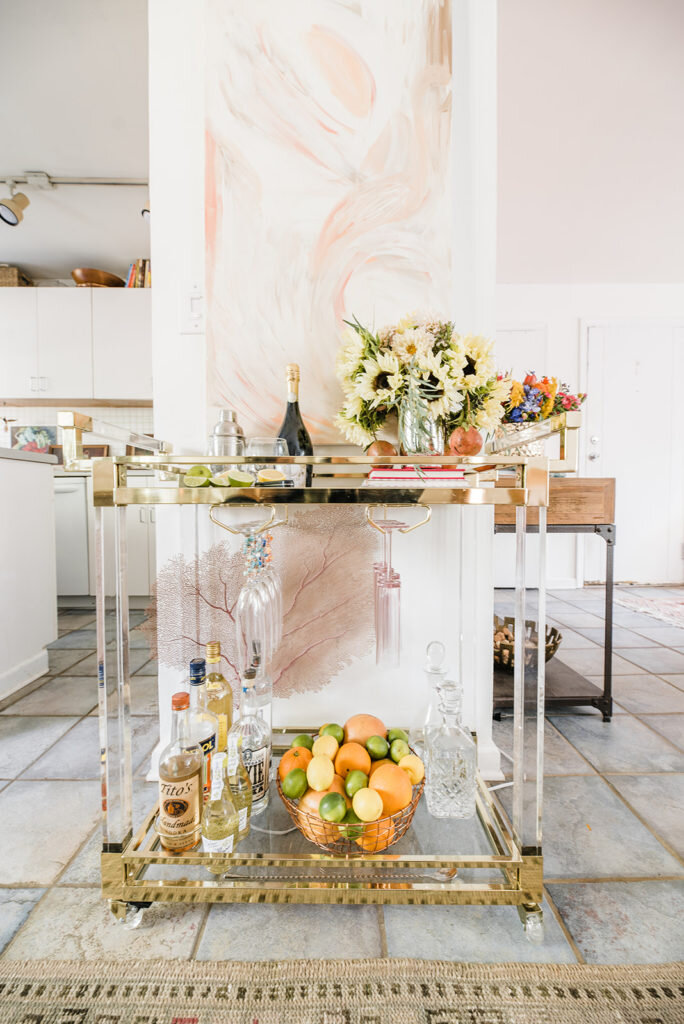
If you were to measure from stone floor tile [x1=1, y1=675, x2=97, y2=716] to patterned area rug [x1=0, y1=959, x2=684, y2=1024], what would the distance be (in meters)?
1.13

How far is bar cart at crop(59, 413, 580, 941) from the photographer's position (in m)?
0.84

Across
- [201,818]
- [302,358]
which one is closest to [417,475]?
[302,358]

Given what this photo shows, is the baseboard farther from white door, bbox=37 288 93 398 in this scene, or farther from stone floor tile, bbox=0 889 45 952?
white door, bbox=37 288 93 398

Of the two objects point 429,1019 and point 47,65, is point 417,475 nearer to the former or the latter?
point 429,1019

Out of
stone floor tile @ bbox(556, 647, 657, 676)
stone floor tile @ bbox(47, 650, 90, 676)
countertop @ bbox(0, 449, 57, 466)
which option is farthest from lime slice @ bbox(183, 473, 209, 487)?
stone floor tile @ bbox(556, 647, 657, 676)

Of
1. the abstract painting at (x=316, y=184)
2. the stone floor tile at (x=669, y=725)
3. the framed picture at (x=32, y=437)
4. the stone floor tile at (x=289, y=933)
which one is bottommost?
the stone floor tile at (x=669, y=725)

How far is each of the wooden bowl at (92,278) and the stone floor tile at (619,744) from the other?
4138 mm

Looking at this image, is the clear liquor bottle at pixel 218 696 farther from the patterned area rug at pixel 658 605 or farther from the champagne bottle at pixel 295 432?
the patterned area rug at pixel 658 605

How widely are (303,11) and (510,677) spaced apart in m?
2.31

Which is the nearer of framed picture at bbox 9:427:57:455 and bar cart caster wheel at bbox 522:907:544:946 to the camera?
bar cart caster wheel at bbox 522:907:544:946

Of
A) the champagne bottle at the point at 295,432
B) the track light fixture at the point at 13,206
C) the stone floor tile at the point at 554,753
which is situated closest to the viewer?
the champagne bottle at the point at 295,432

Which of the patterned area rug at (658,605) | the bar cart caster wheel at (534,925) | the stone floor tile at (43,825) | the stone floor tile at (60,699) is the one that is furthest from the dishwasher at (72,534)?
the patterned area rug at (658,605)

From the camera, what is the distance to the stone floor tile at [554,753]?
1.39 m

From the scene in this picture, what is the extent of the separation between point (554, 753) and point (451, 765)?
678 mm
